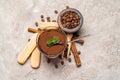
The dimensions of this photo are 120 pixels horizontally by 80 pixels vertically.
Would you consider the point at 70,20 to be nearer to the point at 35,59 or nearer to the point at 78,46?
the point at 78,46

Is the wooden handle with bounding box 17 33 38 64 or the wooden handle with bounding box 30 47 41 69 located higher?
the wooden handle with bounding box 17 33 38 64

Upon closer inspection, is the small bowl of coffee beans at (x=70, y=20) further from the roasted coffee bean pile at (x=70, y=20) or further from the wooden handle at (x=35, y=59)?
the wooden handle at (x=35, y=59)

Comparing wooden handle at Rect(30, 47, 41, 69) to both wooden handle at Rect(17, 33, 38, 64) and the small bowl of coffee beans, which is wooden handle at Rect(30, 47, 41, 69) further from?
the small bowl of coffee beans

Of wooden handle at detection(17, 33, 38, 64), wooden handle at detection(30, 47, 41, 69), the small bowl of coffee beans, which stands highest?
the small bowl of coffee beans

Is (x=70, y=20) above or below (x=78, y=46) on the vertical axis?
above

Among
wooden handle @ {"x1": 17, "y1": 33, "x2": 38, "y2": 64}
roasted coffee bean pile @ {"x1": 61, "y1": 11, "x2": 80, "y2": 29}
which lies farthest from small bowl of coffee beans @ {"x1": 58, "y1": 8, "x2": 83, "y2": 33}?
wooden handle @ {"x1": 17, "y1": 33, "x2": 38, "y2": 64}

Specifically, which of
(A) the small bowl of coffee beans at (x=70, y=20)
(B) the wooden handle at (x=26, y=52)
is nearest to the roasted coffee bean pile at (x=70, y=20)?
(A) the small bowl of coffee beans at (x=70, y=20)

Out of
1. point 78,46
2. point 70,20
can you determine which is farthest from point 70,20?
point 78,46
